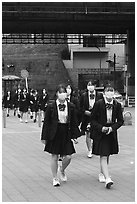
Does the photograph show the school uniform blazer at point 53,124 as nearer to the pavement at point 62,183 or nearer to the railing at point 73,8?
the pavement at point 62,183

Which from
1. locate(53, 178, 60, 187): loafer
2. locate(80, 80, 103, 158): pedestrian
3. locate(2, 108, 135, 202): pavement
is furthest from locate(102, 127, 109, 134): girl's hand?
locate(80, 80, 103, 158): pedestrian

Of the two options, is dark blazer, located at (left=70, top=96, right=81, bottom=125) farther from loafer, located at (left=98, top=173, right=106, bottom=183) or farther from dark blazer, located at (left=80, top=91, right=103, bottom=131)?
loafer, located at (left=98, top=173, right=106, bottom=183)

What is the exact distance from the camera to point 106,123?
7773 mm

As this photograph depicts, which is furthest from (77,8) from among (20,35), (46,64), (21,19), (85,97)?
(85,97)

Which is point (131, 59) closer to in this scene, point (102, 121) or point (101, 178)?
point (101, 178)

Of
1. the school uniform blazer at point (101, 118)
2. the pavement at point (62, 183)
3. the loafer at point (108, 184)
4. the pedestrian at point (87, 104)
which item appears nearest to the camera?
Answer: the pavement at point (62, 183)

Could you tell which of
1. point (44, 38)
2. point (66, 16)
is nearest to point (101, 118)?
point (66, 16)

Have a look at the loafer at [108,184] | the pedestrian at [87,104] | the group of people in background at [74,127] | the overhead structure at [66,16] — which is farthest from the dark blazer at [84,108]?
the overhead structure at [66,16]

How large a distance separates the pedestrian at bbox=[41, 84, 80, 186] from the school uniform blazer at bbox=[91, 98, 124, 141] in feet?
1.09

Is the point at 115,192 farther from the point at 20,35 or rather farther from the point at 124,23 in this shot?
the point at 20,35

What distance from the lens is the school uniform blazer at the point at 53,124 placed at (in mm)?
7766

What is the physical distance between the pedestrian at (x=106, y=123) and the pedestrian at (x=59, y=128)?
370 mm

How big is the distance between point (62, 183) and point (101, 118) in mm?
1313

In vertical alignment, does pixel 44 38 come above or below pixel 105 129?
above
